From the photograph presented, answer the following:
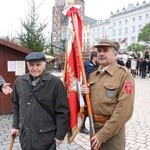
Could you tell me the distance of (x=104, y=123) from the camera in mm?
3240

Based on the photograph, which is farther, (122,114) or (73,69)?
(73,69)

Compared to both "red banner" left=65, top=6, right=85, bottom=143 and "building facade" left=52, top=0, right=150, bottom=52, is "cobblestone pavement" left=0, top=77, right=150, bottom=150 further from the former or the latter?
Answer: "building facade" left=52, top=0, right=150, bottom=52

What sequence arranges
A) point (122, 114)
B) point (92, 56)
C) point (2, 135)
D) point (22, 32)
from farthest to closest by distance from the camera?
point (22, 32)
point (2, 135)
point (92, 56)
point (122, 114)

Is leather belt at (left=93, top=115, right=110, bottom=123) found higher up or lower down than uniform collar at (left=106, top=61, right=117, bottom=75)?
lower down

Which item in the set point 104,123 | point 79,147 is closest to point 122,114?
point 104,123

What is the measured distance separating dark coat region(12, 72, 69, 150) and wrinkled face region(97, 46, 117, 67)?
1.73 feet

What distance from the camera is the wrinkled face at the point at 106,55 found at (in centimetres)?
329

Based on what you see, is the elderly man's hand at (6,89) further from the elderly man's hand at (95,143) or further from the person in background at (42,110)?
the elderly man's hand at (95,143)

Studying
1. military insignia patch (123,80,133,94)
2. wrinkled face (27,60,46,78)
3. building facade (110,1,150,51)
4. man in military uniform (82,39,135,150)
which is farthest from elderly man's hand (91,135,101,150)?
building facade (110,1,150,51)

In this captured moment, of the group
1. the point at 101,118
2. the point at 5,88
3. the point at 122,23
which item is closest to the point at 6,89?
the point at 5,88

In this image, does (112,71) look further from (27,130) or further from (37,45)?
(37,45)

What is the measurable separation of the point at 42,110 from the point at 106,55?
0.90 meters

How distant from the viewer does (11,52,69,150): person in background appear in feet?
11.0

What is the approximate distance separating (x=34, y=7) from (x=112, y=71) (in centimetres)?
1072
